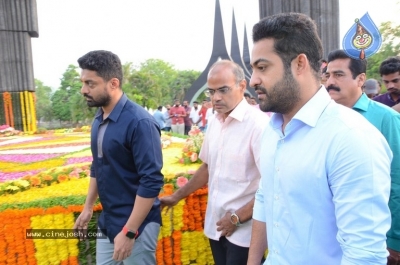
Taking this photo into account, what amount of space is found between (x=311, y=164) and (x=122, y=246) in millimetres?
1188

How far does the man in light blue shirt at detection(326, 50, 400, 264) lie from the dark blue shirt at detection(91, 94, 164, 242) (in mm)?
1089

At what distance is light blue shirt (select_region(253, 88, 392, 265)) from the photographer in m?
1.03

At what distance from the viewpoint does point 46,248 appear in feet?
9.30

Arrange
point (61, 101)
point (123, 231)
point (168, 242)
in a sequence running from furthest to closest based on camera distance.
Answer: point (61, 101), point (168, 242), point (123, 231)

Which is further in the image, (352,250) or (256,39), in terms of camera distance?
(256,39)

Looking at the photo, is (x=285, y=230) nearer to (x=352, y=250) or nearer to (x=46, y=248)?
(x=352, y=250)

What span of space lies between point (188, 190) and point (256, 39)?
1402 mm

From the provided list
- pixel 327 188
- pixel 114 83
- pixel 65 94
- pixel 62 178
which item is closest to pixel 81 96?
pixel 65 94

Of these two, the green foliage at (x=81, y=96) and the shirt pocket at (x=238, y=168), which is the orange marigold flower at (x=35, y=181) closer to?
the shirt pocket at (x=238, y=168)

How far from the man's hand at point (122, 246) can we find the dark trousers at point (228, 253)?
0.55 metres

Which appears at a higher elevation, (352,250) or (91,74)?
(91,74)

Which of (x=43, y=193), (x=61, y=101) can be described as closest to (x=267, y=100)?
(x=43, y=193)

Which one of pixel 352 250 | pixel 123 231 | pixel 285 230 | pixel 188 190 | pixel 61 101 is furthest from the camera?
pixel 61 101

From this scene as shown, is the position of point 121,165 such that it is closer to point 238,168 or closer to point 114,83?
point 114,83
